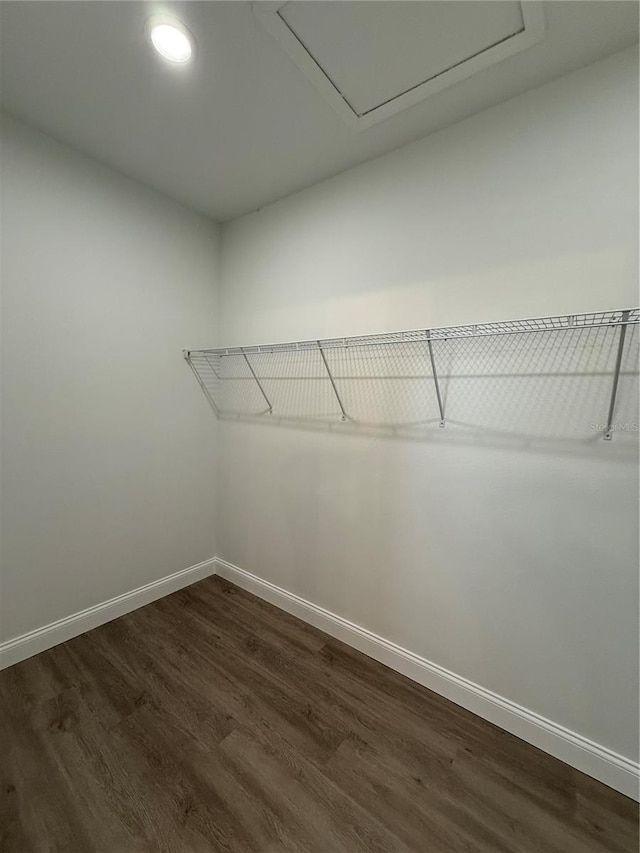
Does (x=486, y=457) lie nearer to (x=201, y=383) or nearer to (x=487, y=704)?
(x=487, y=704)

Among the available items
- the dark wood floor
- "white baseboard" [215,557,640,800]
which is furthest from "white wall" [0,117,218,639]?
"white baseboard" [215,557,640,800]

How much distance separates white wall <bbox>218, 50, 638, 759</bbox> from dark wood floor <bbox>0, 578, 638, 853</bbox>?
237mm

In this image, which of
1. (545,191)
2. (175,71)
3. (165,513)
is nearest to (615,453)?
(545,191)

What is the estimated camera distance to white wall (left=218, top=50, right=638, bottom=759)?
124cm

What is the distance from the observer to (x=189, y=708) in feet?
4.96

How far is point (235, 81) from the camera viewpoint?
1.38 m

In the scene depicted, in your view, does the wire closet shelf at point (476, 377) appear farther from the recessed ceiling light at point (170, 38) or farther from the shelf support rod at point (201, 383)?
the recessed ceiling light at point (170, 38)

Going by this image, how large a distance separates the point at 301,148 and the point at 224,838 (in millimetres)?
2713

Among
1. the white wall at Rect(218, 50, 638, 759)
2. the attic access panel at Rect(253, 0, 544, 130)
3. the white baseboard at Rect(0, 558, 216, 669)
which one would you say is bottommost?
the white baseboard at Rect(0, 558, 216, 669)

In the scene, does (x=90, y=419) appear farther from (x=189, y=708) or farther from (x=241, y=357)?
(x=189, y=708)

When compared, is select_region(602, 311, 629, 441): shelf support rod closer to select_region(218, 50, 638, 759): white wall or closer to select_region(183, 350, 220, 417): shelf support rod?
select_region(218, 50, 638, 759): white wall

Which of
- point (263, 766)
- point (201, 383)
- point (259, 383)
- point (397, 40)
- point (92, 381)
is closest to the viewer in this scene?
point (397, 40)

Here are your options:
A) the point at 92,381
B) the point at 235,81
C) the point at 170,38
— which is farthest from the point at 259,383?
the point at 170,38

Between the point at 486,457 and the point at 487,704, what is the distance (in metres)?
1.05
